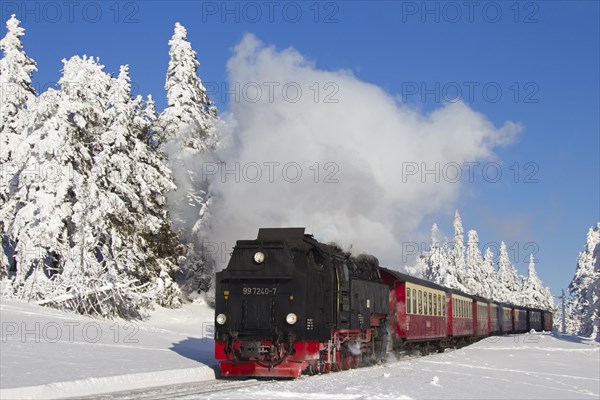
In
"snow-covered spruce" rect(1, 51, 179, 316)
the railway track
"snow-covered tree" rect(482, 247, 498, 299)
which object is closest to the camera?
the railway track

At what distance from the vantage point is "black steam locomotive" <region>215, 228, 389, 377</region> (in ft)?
53.8

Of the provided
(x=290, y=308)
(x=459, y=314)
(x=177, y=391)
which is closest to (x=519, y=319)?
(x=459, y=314)

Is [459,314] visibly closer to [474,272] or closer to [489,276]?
[474,272]

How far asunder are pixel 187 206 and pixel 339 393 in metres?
38.4

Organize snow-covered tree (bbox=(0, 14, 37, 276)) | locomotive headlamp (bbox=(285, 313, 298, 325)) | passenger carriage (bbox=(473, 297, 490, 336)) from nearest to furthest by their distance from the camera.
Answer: locomotive headlamp (bbox=(285, 313, 298, 325))
snow-covered tree (bbox=(0, 14, 37, 276))
passenger carriage (bbox=(473, 297, 490, 336))

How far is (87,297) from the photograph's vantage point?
32344 mm

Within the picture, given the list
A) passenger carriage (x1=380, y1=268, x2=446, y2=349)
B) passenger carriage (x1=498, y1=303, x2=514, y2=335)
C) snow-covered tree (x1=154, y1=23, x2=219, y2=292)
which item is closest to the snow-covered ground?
passenger carriage (x1=380, y1=268, x2=446, y2=349)

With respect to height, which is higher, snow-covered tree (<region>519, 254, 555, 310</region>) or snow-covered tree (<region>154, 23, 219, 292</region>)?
snow-covered tree (<region>154, 23, 219, 292</region>)

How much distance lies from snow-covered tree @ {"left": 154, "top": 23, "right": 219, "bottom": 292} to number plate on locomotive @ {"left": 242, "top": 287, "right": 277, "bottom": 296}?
30.2m

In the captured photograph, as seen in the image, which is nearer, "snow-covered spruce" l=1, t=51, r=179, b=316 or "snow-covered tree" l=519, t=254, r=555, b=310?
"snow-covered spruce" l=1, t=51, r=179, b=316

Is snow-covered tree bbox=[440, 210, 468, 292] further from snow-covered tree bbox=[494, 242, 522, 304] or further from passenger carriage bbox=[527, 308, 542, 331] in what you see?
snow-covered tree bbox=[494, 242, 522, 304]

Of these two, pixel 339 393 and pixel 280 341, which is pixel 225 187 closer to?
pixel 280 341

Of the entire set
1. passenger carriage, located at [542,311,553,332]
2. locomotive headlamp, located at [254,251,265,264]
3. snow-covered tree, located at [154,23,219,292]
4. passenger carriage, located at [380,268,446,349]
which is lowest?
passenger carriage, located at [542,311,553,332]

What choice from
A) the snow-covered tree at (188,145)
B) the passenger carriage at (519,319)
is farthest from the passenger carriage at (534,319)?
the snow-covered tree at (188,145)
